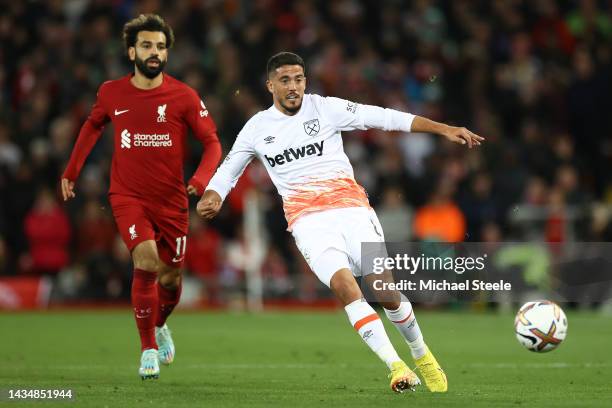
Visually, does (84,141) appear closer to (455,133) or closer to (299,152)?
(299,152)

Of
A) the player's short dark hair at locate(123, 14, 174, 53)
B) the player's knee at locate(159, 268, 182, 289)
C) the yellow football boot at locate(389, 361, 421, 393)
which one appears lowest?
the yellow football boot at locate(389, 361, 421, 393)

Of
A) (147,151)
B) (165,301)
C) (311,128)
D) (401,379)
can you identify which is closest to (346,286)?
(401,379)

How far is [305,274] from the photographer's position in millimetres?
21328

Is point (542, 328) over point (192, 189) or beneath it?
beneath

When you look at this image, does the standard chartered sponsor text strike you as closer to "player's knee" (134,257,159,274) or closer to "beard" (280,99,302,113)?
"player's knee" (134,257,159,274)

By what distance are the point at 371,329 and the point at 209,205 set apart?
5.01 feet

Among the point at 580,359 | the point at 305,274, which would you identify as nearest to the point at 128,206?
the point at 580,359

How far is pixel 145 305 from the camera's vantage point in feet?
34.6

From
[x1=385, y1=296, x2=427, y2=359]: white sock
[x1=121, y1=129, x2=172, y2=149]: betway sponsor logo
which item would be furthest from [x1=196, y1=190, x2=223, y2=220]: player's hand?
[x1=385, y1=296, x2=427, y2=359]: white sock

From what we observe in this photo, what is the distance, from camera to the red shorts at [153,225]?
10569 mm

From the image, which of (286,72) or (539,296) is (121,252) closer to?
(539,296)

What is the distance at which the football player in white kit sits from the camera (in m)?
9.35

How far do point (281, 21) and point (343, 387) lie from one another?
1379 cm

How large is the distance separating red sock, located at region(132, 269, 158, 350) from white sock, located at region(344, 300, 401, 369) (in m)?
2.09
